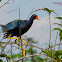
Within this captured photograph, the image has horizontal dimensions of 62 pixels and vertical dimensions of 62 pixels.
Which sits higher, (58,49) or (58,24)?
(58,24)

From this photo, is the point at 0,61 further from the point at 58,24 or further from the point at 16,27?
the point at 16,27

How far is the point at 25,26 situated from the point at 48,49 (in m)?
0.76

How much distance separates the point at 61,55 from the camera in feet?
3.32

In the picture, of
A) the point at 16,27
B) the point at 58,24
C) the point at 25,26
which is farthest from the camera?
the point at 16,27

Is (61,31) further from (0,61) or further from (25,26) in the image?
(25,26)

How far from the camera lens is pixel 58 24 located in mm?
1134

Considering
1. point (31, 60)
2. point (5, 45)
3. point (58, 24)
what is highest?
point (58, 24)

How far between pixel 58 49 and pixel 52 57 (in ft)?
0.20

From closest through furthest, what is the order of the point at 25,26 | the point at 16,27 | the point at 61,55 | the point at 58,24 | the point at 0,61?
the point at 0,61, the point at 61,55, the point at 58,24, the point at 25,26, the point at 16,27

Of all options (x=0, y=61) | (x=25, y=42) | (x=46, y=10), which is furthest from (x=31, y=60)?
(x=46, y=10)

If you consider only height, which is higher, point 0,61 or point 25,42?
point 25,42

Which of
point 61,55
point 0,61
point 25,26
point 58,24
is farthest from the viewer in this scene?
point 25,26

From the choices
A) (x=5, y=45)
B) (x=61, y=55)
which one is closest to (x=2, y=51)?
(x=5, y=45)

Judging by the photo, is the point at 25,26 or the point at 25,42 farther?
the point at 25,26
